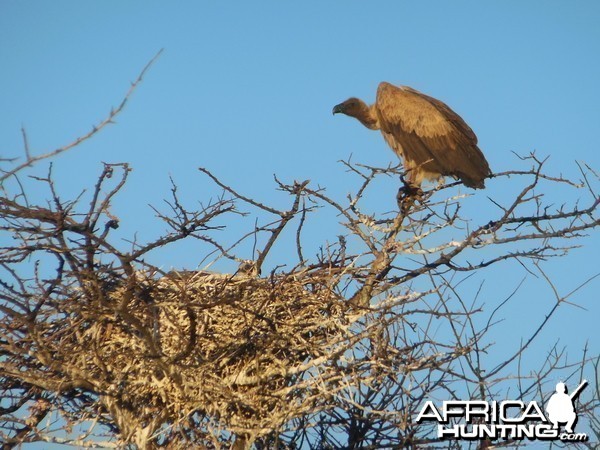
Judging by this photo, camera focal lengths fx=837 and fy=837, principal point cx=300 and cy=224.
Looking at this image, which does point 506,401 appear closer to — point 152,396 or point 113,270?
point 152,396

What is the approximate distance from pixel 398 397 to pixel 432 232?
1.52 meters

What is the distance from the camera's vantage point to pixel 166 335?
22.0ft

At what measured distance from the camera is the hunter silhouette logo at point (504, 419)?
6.81 meters

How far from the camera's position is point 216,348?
261 inches

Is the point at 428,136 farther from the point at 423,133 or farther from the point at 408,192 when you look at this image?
the point at 408,192

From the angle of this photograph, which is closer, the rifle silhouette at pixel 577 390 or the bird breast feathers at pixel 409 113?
the rifle silhouette at pixel 577 390

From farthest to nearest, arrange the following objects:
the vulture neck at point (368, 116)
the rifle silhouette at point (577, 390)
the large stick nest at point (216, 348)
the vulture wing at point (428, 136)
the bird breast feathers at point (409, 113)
Answer: the vulture neck at point (368, 116) < the bird breast feathers at point (409, 113) < the vulture wing at point (428, 136) < the rifle silhouette at point (577, 390) < the large stick nest at point (216, 348)

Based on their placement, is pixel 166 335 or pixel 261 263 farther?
pixel 261 263

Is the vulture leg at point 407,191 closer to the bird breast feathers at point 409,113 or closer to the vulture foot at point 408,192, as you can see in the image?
the vulture foot at point 408,192

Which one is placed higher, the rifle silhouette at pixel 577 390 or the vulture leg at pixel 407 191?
the vulture leg at pixel 407 191

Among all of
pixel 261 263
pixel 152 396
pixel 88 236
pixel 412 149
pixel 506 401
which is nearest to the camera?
pixel 88 236

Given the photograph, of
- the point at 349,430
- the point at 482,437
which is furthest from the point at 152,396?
the point at 482,437

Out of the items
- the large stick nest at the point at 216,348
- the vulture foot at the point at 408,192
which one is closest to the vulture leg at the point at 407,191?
the vulture foot at the point at 408,192

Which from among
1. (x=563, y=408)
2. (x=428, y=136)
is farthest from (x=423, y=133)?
(x=563, y=408)
